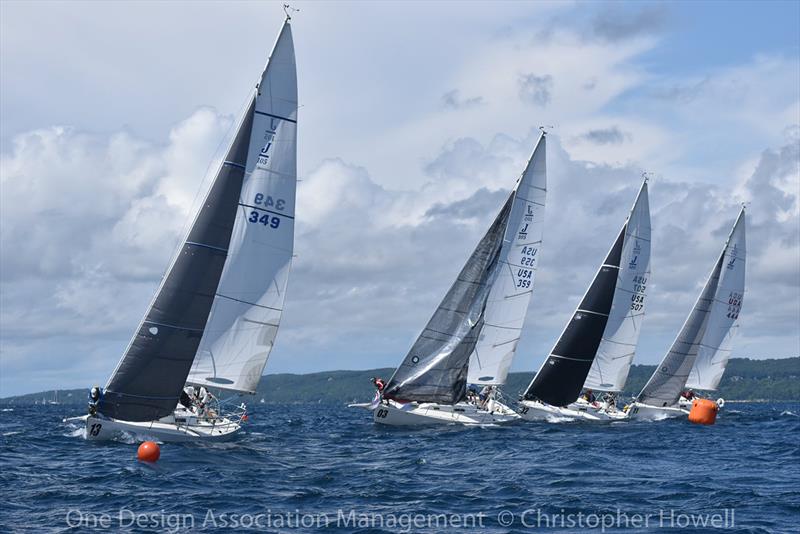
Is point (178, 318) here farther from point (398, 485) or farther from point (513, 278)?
point (513, 278)

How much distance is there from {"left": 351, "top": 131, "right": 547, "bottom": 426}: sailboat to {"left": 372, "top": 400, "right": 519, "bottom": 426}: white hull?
44 millimetres

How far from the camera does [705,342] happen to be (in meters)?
63.6

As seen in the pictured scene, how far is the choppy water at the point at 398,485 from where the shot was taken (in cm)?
2145

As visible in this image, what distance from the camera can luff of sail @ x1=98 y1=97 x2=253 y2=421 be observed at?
31562 millimetres

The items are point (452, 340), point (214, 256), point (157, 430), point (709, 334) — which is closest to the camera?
point (157, 430)

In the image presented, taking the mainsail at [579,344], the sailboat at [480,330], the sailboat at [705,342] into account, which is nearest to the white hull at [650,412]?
the sailboat at [705,342]

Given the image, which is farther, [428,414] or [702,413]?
[702,413]

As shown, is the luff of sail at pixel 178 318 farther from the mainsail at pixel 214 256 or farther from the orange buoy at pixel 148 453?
the orange buoy at pixel 148 453

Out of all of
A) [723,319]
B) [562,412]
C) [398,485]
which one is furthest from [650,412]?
[398,485]

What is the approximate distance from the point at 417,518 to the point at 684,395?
150 feet

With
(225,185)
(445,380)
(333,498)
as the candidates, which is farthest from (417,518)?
(445,380)

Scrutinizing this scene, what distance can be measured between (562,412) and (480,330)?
24.4ft

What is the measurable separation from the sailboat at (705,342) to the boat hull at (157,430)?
102ft

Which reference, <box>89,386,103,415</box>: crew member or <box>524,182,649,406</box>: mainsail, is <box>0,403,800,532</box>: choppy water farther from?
<box>524,182,649,406</box>: mainsail
